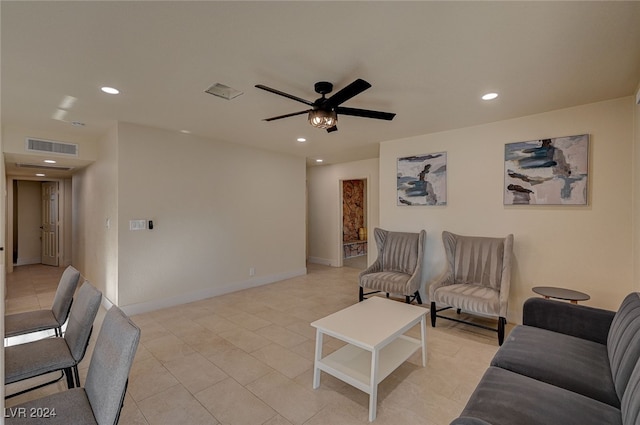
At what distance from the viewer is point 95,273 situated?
4.84 meters

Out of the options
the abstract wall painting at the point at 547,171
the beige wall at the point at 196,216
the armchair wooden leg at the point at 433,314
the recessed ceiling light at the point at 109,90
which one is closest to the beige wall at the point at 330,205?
the beige wall at the point at 196,216

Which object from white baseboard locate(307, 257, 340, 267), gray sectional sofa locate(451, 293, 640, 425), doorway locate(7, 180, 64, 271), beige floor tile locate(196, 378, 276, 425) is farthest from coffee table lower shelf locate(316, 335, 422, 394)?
doorway locate(7, 180, 64, 271)

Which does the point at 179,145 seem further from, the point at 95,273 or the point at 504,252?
the point at 504,252

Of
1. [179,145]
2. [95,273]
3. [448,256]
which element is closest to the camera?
[448,256]

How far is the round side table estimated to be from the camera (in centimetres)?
284

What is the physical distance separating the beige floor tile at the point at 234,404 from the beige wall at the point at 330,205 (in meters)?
4.46

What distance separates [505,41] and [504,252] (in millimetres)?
2323

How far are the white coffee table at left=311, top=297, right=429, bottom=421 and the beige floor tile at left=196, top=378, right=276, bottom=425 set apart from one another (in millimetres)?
457

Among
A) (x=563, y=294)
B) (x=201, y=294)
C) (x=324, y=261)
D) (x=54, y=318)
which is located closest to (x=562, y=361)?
(x=563, y=294)

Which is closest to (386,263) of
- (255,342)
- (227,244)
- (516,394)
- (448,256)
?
(448,256)

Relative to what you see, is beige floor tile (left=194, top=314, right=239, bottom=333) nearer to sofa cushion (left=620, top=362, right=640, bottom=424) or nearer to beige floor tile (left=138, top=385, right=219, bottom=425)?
beige floor tile (left=138, top=385, right=219, bottom=425)

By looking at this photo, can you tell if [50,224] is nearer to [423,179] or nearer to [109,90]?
[109,90]

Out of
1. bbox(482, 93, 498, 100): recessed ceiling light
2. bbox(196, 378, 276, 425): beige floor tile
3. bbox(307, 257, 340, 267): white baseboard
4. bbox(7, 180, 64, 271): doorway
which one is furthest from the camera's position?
bbox(307, 257, 340, 267): white baseboard

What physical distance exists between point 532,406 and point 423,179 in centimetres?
332
